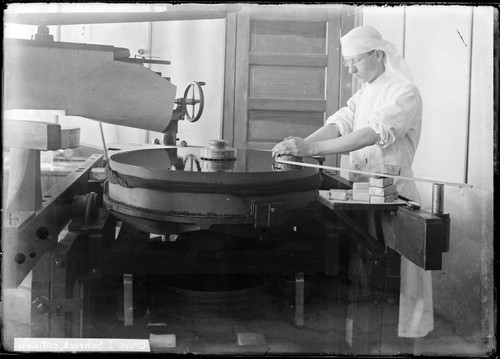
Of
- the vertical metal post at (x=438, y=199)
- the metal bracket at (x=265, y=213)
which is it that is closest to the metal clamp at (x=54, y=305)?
the metal bracket at (x=265, y=213)

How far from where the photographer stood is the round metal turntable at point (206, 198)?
185cm

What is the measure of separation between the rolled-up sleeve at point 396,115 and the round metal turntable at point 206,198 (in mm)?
512

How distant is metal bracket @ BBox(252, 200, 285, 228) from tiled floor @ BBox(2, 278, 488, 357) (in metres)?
0.43

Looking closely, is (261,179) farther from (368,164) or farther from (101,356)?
(368,164)

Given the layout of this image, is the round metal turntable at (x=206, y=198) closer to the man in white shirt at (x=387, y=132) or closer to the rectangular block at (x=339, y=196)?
the rectangular block at (x=339, y=196)

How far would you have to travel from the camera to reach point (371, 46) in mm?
2541

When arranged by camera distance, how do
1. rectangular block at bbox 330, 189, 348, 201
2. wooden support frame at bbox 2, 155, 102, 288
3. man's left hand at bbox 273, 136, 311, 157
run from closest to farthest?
wooden support frame at bbox 2, 155, 102, 288, rectangular block at bbox 330, 189, 348, 201, man's left hand at bbox 273, 136, 311, 157

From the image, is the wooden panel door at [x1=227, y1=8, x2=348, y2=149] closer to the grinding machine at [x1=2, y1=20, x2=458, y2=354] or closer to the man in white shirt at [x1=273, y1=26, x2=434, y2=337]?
the man in white shirt at [x1=273, y1=26, x2=434, y2=337]

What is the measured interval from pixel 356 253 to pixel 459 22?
1193mm

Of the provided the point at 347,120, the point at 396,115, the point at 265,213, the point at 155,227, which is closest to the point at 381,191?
the point at 265,213

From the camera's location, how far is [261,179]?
6.20ft

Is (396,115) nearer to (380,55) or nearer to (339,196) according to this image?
(380,55)

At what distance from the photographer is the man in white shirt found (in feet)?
7.82

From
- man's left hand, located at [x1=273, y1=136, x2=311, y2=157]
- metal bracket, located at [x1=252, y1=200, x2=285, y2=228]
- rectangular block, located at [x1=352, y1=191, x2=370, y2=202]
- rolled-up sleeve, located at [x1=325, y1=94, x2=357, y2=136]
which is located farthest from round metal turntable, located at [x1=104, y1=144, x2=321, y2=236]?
rolled-up sleeve, located at [x1=325, y1=94, x2=357, y2=136]
